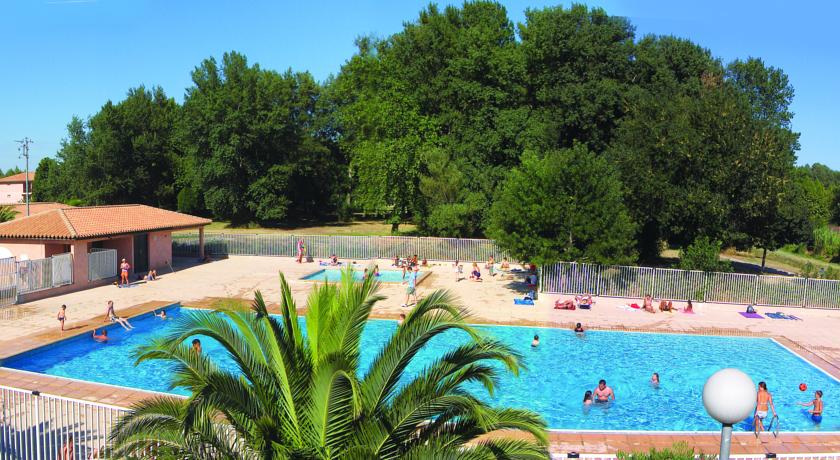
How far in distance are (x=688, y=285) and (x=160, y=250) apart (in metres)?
26.0

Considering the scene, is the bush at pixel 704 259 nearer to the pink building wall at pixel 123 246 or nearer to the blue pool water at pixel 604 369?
the blue pool water at pixel 604 369

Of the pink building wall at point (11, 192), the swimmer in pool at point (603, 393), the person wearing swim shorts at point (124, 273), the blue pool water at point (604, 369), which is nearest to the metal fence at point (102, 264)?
the person wearing swim shorts at point (124, 273)

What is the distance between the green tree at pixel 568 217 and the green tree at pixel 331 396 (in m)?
19.8

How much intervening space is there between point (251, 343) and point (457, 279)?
25.6 meters

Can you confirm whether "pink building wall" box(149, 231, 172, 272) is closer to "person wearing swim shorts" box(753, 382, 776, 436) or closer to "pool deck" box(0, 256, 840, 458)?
"pool deck" box(0, 256, 840, 458)

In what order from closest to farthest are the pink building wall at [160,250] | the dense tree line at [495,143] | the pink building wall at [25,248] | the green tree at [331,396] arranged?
1. the green tree at [331,396]
2. the pink building wall at [25,248]
3. the dense tree line at [495,143]
4. the pink building wall at [160,250]

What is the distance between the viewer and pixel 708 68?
42781 mm

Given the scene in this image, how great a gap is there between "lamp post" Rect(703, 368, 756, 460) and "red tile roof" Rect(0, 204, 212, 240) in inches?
1056

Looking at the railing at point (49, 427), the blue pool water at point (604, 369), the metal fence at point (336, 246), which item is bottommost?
the blue pool water at point (604, 369)

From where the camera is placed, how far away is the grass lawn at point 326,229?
5384cm

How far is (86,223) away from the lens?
28188mm

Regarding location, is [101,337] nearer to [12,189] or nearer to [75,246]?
[75,246]

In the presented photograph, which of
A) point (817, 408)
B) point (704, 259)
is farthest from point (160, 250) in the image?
point (817, 408)

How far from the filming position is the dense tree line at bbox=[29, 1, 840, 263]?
3005 cm
